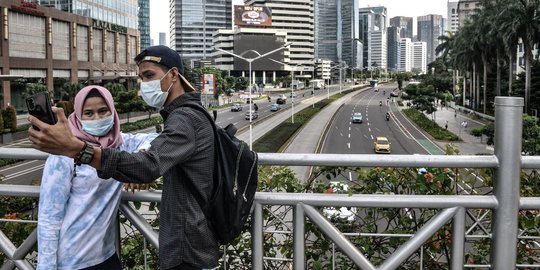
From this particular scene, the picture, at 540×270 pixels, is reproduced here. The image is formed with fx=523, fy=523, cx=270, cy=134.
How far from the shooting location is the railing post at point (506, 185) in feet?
9.44

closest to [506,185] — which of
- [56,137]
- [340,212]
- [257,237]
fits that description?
[340,212]

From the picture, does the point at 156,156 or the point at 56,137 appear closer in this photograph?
the point at 56,137

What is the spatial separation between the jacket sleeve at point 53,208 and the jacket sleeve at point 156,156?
594mm

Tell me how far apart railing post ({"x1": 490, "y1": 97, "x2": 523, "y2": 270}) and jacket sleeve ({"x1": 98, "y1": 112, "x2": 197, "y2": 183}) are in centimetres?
170

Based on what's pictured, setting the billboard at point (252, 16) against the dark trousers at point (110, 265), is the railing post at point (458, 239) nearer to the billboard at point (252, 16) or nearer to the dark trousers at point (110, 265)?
the dark trousers at point (110, 265)

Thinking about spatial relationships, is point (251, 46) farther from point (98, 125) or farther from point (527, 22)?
point (98, 125)

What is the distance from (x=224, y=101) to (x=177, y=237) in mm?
101401

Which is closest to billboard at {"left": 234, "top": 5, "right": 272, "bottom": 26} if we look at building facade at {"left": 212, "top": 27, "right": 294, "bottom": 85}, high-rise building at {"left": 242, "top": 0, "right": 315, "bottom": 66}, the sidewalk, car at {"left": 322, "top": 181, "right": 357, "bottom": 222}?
building facade at {"left": 212, "top": 27, "right": 294, "bottom": 85}

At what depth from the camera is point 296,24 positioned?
594ft

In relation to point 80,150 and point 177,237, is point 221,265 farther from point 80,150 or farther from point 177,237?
point 80,150

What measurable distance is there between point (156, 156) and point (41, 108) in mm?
500

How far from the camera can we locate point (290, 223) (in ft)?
10.6

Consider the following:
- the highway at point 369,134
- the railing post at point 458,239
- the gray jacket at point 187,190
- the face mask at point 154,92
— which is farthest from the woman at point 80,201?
the highway at point 369,134

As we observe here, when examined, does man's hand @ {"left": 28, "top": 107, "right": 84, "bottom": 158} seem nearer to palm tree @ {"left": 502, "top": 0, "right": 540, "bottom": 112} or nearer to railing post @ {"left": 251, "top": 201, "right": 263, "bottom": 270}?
railing post @ {"left": 251, "top": 201, "right": 263, "bottom": 270}
